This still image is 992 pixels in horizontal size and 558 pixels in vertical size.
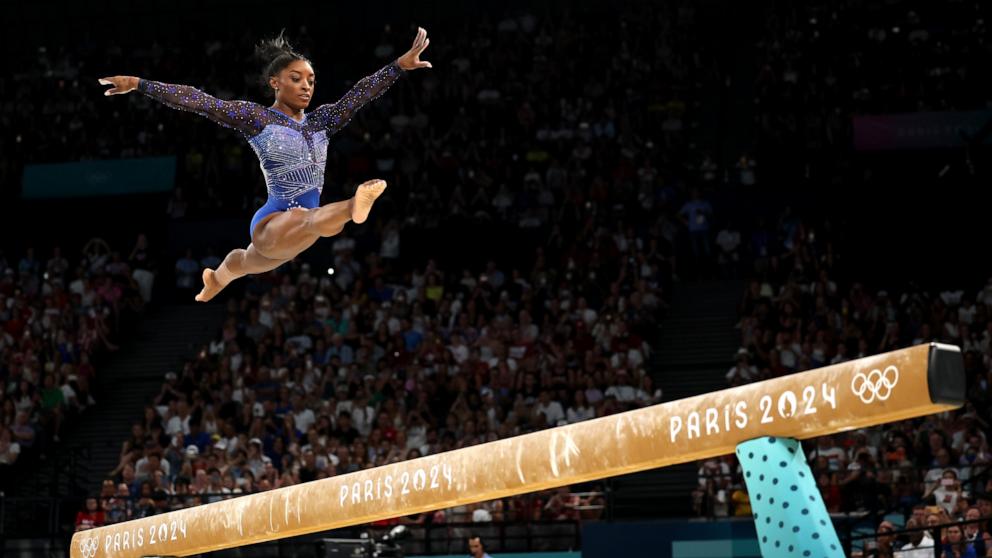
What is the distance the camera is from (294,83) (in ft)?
23.1

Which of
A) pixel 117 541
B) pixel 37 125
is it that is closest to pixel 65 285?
pixel 37 125

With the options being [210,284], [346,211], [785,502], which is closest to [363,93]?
[346,211]

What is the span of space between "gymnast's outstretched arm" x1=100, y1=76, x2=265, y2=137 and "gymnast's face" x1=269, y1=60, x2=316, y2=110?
188mm

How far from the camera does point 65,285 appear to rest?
65.0ft

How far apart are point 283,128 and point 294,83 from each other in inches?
9.8

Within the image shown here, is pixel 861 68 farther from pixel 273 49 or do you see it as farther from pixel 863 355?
pixel 273 49

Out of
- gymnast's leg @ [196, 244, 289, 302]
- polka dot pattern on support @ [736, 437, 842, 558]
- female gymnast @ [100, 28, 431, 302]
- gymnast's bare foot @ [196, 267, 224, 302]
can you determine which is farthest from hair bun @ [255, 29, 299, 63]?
polka dot pattern on support @ [736, 437, 842, 558]

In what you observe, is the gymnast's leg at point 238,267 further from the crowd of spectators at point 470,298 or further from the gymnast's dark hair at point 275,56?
the crowd of spectators at point 470,298

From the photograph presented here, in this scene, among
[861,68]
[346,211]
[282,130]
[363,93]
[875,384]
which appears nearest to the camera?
[875,384]

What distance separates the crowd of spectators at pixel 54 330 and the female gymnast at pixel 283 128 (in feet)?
34.2

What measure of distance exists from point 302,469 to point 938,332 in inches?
270

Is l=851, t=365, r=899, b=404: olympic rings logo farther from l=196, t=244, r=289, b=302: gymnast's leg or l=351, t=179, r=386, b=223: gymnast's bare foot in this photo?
l=196, t=244, r=289, b=302: gymnast's leg

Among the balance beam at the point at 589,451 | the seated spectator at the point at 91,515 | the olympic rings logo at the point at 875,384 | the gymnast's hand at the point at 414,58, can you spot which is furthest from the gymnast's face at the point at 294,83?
the seated spectator at the point at 91,515

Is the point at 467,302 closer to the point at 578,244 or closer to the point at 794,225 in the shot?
the point at 578,244
